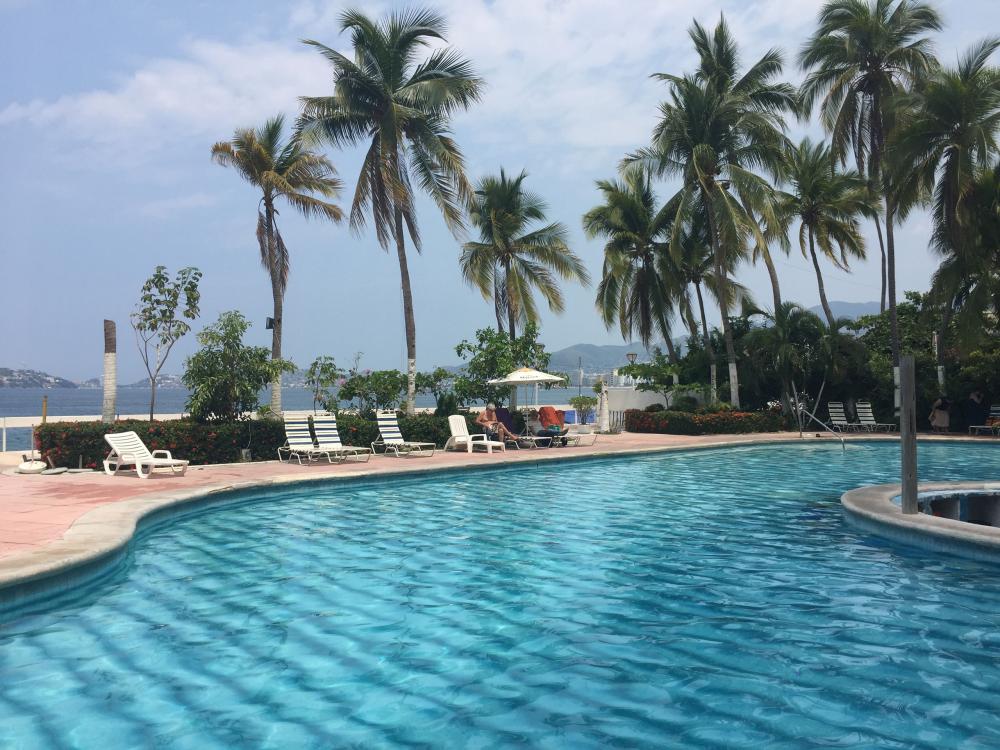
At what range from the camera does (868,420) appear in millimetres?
24188

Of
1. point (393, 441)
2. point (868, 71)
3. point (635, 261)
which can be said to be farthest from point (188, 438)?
point (868, 71)

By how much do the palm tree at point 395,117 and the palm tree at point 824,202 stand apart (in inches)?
510

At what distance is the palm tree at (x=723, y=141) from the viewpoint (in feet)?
76.0

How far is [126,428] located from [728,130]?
62.7 feet

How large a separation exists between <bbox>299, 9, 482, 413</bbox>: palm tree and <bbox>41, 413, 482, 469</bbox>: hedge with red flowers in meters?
2.55

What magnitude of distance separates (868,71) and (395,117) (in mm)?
15834

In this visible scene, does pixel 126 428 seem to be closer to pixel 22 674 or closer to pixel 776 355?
pixel 22 674

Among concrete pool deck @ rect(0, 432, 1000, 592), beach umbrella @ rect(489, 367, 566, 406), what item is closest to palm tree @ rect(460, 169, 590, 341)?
beach umbrella @ rect(489, 367, 566, 406)

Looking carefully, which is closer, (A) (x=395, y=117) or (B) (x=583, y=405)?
(A) (x=395, y=117)

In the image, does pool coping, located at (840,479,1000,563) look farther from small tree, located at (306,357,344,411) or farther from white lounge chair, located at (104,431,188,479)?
small tree, located at (306,357,344,411)

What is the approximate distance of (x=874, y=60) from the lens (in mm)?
24156

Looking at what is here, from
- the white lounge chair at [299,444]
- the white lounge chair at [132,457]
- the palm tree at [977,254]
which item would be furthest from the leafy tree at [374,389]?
the palm tree at [977,254]

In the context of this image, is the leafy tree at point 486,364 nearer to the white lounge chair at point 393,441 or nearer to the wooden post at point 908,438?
the white lounge chair at point 393,441

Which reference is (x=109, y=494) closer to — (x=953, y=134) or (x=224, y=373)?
(x=224, y=373)
